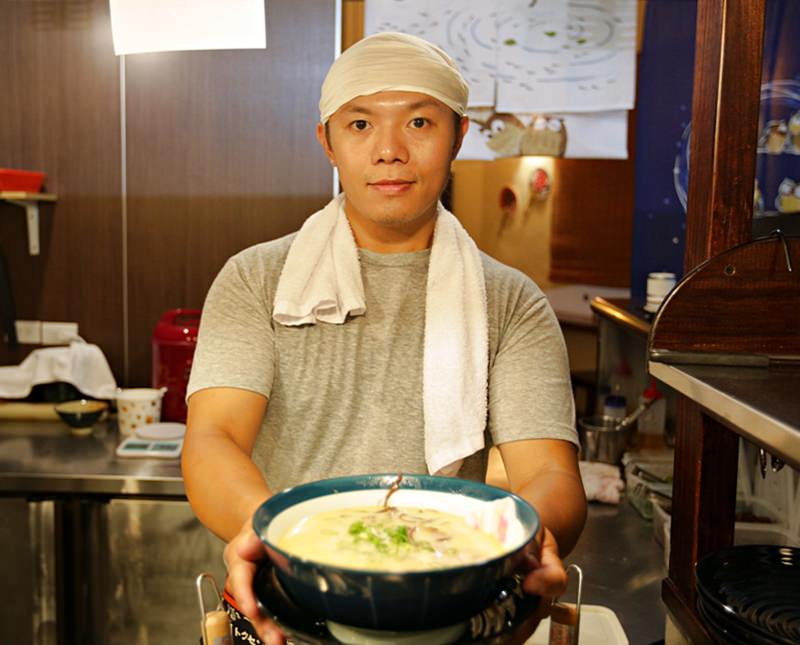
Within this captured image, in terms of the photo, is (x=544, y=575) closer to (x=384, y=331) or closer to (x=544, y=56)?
(x=384, y=331)

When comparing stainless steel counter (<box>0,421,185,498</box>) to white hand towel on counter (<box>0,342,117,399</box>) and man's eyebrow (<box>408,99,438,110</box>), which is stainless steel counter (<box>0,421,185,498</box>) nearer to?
white hand towel on counter (<box>0,342,117,399</box>)

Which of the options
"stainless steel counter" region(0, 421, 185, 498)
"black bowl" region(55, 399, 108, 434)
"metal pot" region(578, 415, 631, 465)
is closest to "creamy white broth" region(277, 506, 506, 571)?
"stainless steel counter" region(0, 421, 185, 498)

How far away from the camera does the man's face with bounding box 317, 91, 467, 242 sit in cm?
146

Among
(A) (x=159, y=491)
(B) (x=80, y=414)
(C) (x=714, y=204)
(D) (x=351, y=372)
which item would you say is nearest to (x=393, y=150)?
(D) (x=351, y=372)

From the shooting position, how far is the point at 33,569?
8.09ft

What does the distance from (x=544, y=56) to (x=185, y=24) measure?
6.46 ft

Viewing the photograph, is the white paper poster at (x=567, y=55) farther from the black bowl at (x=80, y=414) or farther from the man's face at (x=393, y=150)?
the black bowl at (x=80, y=414)

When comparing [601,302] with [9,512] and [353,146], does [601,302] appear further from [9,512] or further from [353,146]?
[9,512]

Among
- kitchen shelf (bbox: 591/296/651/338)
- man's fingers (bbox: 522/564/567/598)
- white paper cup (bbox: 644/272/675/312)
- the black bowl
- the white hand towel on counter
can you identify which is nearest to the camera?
man's fingers (bbox: 522/564/567/598)

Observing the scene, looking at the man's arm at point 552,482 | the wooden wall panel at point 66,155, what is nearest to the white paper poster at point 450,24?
the wooden wall panel at point 66,155

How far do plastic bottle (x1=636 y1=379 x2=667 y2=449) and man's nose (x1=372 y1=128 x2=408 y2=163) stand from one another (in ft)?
5.22

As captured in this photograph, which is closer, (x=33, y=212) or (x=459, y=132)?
(x=459, y=132)

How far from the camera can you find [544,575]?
788mm

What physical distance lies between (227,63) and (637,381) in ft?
5.96
